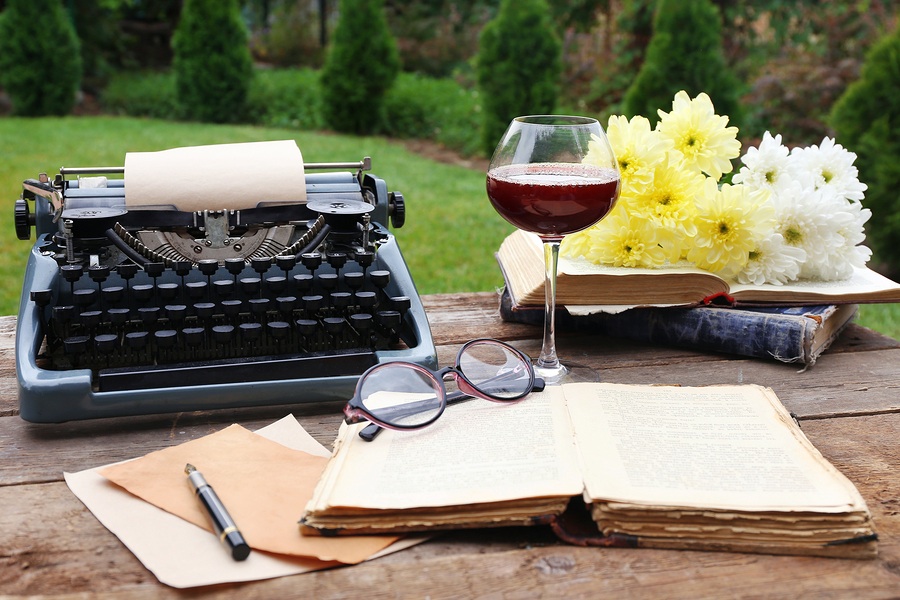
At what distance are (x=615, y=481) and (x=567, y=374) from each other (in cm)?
44

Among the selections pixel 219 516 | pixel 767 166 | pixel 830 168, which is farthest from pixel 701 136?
pixel 219 516

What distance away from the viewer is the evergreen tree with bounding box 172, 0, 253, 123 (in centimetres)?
833

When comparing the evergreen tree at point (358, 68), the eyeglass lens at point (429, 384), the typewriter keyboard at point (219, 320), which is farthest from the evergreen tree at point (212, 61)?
the eyeglass lens at point (429, 384)

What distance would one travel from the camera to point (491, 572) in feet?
2.75

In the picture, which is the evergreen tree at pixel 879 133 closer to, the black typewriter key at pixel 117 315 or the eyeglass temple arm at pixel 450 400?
the eyeglass temple arm at pixel 450 400

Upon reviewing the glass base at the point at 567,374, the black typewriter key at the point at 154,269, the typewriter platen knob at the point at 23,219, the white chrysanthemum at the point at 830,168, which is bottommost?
the glass base at the point at 567,374

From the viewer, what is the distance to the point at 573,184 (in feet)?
3.96

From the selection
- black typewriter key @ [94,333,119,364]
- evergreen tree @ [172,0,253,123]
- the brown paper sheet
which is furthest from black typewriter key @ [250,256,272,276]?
evergreen tree @ [172,0,253,123]

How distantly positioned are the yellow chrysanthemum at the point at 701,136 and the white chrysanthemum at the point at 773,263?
0.16 meters

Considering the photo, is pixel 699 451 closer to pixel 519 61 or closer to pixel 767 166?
pixel 767 166

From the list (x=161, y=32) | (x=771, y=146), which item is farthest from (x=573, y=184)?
(x=161, y=32)

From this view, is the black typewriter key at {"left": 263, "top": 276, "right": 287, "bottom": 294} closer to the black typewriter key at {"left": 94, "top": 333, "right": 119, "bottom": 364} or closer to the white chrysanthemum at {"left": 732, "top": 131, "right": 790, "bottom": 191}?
the black typewriter key at {"left": 94, "top": 333, "right": 119, "bottom": 364}

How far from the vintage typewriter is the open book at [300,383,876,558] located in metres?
0.26

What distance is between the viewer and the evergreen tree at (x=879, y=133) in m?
4.17
